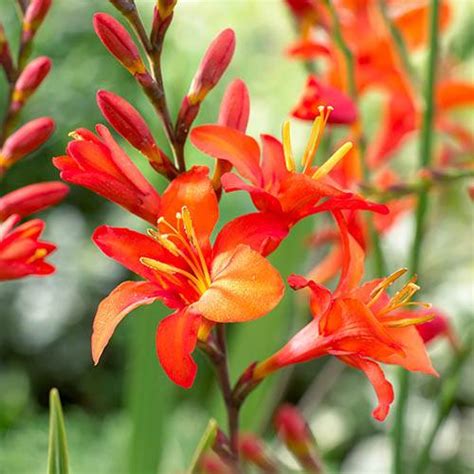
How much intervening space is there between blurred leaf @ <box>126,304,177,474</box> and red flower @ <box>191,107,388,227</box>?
0.40m

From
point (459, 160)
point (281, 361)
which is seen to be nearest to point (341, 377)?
point (459, 160)

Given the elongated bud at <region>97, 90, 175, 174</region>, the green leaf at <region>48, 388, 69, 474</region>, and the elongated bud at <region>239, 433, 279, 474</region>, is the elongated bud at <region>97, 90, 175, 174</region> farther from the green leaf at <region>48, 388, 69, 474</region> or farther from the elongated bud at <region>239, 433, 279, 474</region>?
the elongated bud at <region>239, 433, 279, 474</region>

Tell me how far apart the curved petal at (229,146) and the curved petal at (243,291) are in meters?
0.05

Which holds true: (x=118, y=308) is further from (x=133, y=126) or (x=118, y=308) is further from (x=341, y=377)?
(x=341, y=377)

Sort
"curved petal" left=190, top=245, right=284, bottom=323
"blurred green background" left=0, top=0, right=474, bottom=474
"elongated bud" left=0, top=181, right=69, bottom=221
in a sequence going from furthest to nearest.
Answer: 1. "blurred green background" left=0, top=0, right=474, bottom=474
2. "elongated bud" left=0, top=181, right=69, bottom=221
3. "curved petal" left=190, top=245, right=284, bottom=323

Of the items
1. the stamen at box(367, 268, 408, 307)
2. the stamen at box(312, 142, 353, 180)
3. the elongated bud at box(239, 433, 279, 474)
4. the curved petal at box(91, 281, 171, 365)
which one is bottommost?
the elongated bud at box(239, 433, 279, 474)

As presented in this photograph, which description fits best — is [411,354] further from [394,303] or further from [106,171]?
[106,171]

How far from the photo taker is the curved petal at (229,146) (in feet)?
1.68

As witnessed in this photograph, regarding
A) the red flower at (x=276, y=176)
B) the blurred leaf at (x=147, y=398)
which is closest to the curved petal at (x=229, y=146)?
the red flower at (x=276, y=176)

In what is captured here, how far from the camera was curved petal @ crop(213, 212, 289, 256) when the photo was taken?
49 centimetres

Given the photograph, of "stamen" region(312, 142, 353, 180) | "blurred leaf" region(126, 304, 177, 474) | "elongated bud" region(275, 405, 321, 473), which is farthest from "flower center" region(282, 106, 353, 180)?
"blurred leaf" region(126, 304, 177, 474)

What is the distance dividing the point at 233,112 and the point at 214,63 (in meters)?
0.03

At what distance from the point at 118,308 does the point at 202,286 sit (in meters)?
0.07

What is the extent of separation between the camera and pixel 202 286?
532mm
